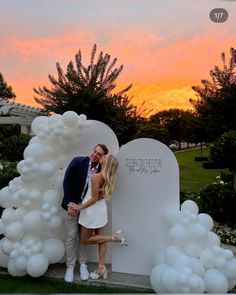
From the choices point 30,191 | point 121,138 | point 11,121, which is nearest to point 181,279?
point 30,191

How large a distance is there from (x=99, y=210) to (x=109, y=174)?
0.43m

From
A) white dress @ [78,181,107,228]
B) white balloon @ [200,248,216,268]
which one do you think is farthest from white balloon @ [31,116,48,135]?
white balloon @ [200,248,216,268]

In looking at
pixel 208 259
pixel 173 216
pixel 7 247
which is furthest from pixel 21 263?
pixel 208 259

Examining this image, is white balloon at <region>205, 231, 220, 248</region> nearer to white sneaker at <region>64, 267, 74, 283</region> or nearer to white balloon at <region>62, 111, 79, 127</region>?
white sneaker at <region>64, 267, 74, 283</region>

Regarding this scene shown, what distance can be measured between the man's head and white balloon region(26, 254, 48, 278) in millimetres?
1197

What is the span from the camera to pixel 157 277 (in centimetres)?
413

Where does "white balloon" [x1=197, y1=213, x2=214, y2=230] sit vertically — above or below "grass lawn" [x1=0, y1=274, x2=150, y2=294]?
above

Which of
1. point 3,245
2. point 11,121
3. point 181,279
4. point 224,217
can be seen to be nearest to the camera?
point 181,279

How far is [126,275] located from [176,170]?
51.3 inches

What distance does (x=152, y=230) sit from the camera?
179 inches

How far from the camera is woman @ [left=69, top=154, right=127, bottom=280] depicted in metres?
4.40

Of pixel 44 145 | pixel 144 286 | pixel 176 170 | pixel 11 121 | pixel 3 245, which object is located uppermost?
pixel 11 121

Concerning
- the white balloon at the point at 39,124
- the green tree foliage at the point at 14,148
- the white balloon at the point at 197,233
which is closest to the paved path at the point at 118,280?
the white balloon at the point at 197,233

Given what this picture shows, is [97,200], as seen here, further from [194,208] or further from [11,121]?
[11,121]
